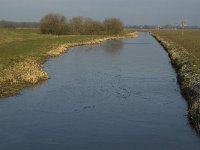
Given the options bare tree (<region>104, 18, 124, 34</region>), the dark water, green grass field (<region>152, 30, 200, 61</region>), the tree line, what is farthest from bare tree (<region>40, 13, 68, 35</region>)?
the dark water

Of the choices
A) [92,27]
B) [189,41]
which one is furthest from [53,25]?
[189,41]

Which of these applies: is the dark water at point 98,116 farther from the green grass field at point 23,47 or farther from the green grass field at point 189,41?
the green grass field at point 189,41

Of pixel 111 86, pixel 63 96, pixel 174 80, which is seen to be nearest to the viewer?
pixel 63 96

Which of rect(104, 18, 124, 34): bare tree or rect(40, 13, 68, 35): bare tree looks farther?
rect(104, 18, 124, 34): bare tree

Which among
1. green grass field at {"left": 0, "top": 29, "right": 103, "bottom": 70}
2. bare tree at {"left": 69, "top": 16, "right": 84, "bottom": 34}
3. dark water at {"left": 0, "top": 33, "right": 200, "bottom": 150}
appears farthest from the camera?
bare tree at {"left": 69, "top": 16, "right": 84, "bottom": 34}

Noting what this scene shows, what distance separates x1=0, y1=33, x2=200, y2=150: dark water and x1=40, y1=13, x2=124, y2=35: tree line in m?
80.8

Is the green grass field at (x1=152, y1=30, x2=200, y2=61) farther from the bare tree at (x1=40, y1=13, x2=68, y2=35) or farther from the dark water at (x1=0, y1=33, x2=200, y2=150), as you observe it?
the bare tree at (x1=40, y1=13, x2=68, y2=35)

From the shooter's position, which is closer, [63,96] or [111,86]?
[63,96]

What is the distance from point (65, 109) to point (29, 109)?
59.9 inches

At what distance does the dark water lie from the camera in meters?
12.6

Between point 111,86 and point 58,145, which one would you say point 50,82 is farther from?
point 58,145

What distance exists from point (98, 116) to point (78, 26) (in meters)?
98.9

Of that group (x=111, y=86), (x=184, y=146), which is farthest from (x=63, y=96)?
(x=184, y=146)

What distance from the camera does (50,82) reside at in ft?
80.1
